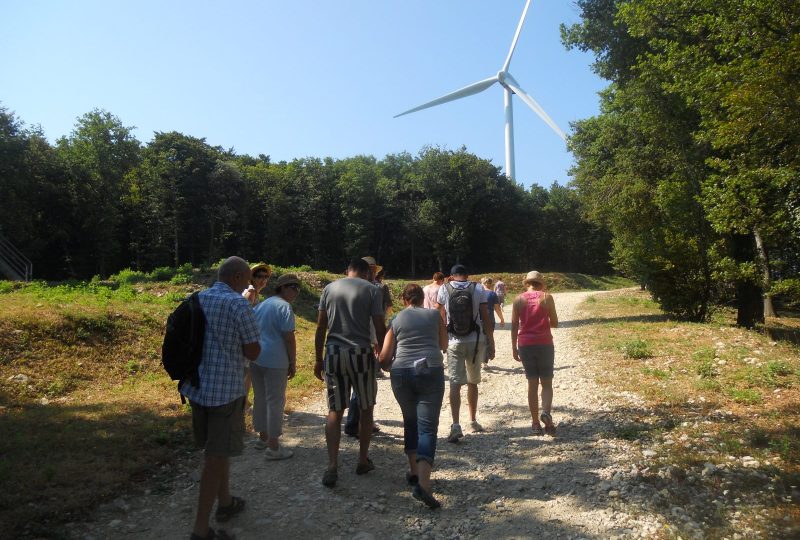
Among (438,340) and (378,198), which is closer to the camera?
(438,340)

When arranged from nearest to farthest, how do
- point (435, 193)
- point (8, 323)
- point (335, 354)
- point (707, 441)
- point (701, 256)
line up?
point (335, 354), point (707, 441), point (8, 323), point (701, 256), point (435, 193)

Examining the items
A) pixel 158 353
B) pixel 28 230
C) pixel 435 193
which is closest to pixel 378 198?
pixel 435 193

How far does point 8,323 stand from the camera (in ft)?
28.8

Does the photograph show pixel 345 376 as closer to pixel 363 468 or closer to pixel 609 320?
pixel 363 468

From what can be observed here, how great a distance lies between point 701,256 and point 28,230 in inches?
1287

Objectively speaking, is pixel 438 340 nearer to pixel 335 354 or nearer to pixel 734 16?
pixel 335 354

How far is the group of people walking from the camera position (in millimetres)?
3619

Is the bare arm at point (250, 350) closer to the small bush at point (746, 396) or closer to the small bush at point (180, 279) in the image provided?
the small bush at point (746, 396)

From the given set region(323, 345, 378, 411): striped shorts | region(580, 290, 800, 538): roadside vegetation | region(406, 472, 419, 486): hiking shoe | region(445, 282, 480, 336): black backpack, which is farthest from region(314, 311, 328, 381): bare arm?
region(580, 290, 800, 538): roadside vegetation

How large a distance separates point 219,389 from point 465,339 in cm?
310

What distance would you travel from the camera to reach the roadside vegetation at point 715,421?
3.96 meters

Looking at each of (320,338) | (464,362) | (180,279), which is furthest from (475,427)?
(180,279)

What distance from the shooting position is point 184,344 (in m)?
3.53

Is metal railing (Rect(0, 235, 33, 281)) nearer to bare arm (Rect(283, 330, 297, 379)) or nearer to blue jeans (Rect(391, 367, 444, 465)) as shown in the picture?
bare arm (Rect(283, 330, 297, 379))
